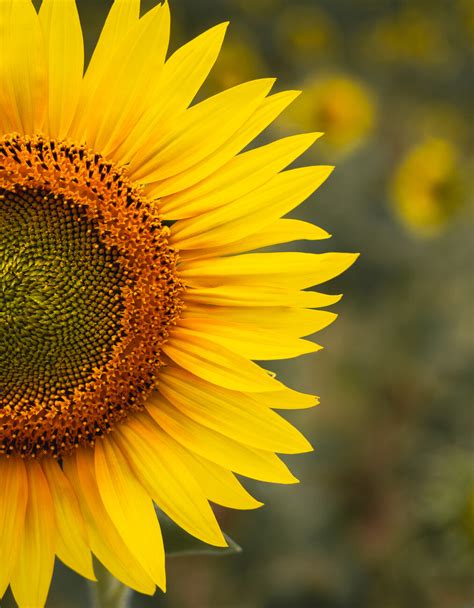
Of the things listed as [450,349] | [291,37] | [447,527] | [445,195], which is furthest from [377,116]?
[447,527]

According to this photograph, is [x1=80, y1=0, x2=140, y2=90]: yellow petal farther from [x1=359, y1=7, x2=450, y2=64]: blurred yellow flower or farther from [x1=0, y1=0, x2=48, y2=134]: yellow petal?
[x1=359, y1=7, x2=450, y2=64]: blurred yellow flower

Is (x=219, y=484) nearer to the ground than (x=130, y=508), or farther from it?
farther from it

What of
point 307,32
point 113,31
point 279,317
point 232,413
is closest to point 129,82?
point 113,31

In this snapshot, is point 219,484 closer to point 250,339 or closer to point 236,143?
point 250,339

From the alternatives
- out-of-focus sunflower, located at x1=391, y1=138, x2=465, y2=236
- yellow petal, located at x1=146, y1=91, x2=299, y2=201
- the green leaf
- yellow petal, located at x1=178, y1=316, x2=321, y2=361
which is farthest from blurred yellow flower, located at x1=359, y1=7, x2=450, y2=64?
the green leaf

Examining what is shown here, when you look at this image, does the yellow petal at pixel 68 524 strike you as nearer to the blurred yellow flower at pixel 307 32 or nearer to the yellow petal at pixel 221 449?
the yellow petal at pixel 221 449

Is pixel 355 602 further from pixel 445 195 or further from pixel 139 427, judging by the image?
pixel 139 427

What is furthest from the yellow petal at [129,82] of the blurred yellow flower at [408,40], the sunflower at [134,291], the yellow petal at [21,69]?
the blurred yellow flower at [408,40]
